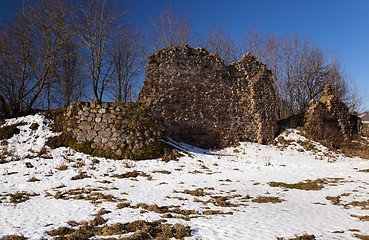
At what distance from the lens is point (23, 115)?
35.4 ft

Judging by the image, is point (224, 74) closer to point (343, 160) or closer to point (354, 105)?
point (343, 160)

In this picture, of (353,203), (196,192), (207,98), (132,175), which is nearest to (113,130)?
(132,175)

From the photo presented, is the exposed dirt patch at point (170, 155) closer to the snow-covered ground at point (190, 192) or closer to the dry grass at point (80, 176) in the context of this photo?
the snow-covered ground at point (190, 192)

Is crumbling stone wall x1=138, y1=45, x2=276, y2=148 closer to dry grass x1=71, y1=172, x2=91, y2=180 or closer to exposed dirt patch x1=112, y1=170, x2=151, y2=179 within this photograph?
exposed dirt patch x1=112, y1=170, x2=151, y2=179

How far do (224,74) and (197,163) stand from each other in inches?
241

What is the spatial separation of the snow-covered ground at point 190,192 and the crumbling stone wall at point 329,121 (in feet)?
9.97

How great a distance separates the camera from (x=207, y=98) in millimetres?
12477

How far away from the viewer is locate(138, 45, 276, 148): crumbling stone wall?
468 inches

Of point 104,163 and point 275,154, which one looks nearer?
point 104,163

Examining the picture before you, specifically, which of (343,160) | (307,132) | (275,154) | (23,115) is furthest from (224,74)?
(23,115)

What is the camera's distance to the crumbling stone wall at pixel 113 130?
9.09 m

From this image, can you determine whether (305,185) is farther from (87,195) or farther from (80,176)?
(80,176)

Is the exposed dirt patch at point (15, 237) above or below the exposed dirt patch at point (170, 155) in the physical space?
below

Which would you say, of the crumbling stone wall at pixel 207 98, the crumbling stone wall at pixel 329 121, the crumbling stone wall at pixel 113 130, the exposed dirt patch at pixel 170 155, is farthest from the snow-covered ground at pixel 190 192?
the crumbling stone wall at pixel 329 121
